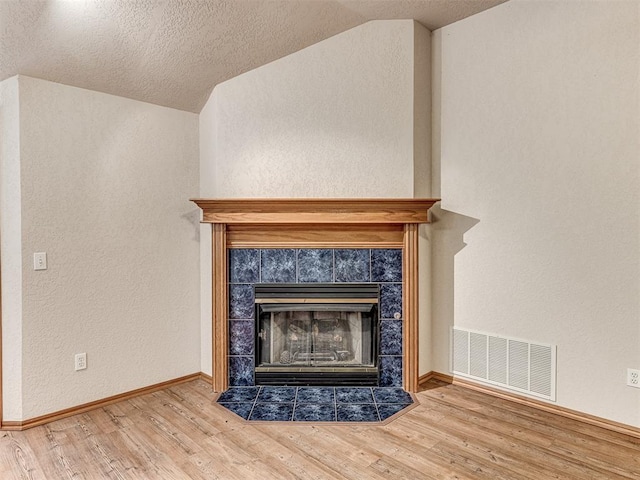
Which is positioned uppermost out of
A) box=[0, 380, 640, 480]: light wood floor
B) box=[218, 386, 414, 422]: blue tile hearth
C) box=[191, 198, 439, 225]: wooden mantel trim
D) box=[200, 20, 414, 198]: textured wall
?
box=[200, 20, 414, 198]: textured wall

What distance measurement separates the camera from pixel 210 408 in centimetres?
281

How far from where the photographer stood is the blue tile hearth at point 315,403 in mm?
2656

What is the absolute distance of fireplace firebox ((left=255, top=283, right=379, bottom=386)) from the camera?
10.2ft

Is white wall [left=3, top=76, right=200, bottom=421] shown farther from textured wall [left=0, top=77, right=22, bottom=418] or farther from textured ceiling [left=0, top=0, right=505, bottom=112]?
textured ceiling [left=0, top=0, right=505, bottom=112]

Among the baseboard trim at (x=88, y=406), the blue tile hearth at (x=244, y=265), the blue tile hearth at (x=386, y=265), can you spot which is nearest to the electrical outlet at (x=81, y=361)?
the baseboard trim at (x=88, y=406)

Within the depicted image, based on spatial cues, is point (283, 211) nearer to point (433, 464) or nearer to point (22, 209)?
point (22, 209)

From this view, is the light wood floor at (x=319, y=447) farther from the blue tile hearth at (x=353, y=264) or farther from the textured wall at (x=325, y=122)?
the textured wall at (x=325, y=122)

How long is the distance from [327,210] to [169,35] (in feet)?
4.99

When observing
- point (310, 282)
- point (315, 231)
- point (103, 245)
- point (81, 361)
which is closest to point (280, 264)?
point (310, 282)

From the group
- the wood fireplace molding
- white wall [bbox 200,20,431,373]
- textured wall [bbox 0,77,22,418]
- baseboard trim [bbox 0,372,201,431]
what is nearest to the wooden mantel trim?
the wood fireplace molding

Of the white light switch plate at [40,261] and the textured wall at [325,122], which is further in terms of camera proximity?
the textured wall at [325,122]

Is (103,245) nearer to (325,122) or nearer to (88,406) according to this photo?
(88,406)

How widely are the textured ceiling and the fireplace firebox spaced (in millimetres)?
1668

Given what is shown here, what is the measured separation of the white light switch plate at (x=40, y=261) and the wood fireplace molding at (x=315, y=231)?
3.38 ft
